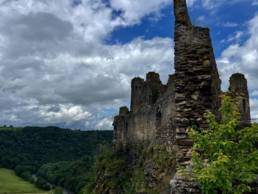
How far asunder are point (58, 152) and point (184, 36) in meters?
182

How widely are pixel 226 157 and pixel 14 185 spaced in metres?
134

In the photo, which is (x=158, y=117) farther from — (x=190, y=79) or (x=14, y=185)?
(x=14, y=185)

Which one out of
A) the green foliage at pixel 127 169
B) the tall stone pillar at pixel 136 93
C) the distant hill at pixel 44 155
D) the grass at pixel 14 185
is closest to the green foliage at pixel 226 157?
the green foliage at pixel 127 169

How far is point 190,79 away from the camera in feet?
45.7

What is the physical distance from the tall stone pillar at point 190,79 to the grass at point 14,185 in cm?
12114

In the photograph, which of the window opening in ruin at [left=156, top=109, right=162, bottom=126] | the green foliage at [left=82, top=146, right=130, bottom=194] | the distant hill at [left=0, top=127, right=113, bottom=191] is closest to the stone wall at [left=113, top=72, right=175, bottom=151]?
the window opening in ruin at [left=156, top=109, right=162, bottom=126]

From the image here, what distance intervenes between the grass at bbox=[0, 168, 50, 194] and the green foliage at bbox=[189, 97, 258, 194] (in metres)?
123

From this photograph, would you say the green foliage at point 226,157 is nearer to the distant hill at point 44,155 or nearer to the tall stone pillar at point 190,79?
the tall stone pillar at point 190,79

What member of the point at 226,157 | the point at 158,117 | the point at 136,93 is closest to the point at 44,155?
the point at 136,93

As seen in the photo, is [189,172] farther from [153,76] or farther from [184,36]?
[153,76]

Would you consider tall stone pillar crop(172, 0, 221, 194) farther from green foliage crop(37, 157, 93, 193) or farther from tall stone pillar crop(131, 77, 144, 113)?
green foliage crop(37, 157, 93, 193)

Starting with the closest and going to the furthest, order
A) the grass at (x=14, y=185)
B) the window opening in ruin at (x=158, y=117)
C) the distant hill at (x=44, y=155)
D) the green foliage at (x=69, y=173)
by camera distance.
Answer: the window opening in ruin at (x=158, y=117) → the green foliage at (x=69, y=173) → the grass at (x=14, y=185) → the distant hill at (x=44, y=155)

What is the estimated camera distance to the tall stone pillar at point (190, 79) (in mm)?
13578

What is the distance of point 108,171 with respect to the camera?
165ft
